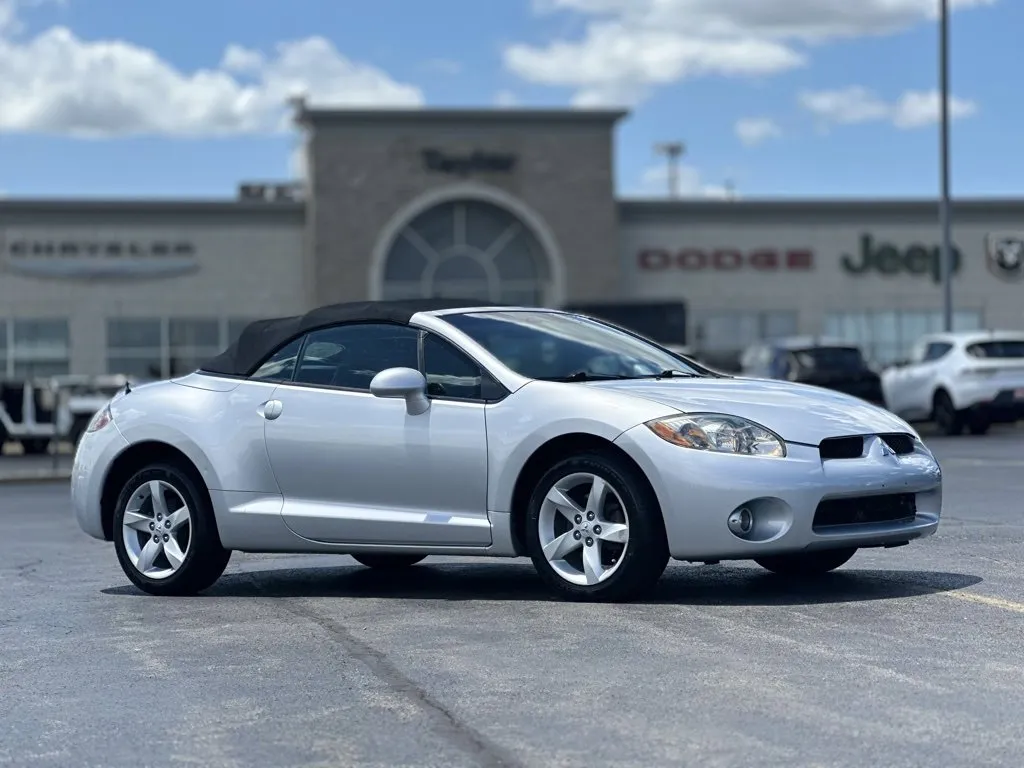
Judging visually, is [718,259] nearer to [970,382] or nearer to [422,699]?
[970,382]

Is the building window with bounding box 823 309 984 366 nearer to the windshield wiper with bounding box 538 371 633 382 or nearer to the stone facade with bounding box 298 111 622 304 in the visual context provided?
the stone facade with bounding box 298 111 622 304

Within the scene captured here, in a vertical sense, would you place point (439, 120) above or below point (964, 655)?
above

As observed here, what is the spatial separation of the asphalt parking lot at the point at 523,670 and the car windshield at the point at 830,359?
66.7 feet

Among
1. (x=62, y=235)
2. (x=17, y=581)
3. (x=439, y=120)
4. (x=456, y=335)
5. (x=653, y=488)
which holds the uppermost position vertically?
(x=439, y=120)

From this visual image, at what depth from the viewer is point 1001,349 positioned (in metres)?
26.0

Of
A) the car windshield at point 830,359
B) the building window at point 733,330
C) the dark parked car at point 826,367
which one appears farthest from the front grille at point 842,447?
the building window at point 733,330

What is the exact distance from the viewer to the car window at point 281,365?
8930 millimetres

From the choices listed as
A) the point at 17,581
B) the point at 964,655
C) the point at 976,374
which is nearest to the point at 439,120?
the point at 976,374

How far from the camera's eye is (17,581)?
1001cm

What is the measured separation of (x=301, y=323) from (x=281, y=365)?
25cm

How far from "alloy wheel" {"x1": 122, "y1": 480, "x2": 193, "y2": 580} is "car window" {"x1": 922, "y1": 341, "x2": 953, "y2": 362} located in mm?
19501

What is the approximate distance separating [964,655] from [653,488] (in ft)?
5.83

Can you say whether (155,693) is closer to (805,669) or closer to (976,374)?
(805,669)

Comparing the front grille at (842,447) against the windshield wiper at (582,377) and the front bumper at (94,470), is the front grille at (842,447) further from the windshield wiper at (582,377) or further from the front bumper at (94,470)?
the front bumper at (94,470)
